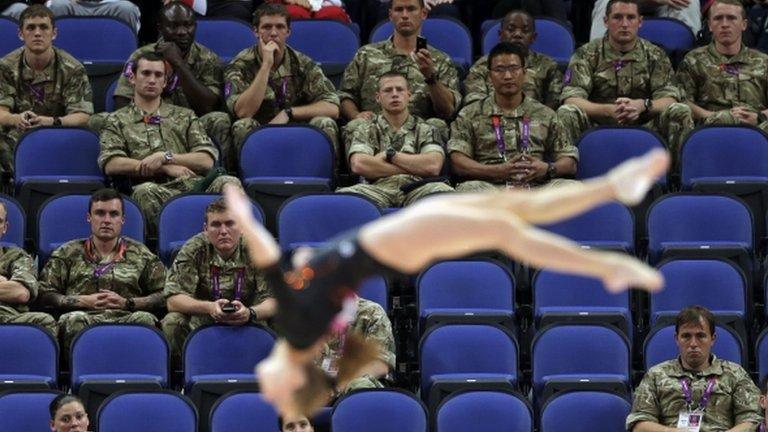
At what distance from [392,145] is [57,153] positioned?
2.11m

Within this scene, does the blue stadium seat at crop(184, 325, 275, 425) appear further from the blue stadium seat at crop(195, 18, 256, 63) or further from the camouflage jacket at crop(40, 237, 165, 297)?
the blue stadium seat at crop(195, 18, 256, 63)

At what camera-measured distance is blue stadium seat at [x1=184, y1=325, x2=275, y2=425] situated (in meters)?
10.1

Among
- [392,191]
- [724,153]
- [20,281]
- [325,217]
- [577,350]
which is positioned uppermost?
[724,153]

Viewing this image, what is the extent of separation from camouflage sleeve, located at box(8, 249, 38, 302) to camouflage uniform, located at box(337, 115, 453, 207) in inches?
79.2

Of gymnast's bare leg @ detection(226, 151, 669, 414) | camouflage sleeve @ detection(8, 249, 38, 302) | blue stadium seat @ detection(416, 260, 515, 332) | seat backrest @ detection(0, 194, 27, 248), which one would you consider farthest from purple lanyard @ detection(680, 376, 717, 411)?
gymnast's bare leg @ detection(226, 151, 669, 414)

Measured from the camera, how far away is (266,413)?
9.73 m

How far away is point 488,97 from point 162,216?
7.74 ft

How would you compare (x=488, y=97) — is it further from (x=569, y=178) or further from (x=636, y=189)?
(x=636, y=189)

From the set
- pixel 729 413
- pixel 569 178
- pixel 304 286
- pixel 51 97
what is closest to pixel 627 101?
pixel 569 178

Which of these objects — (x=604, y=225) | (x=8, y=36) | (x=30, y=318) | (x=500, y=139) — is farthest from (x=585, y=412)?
(x=8, y=36)

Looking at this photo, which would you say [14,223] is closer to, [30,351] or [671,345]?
[30,351]

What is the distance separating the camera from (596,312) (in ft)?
34.7

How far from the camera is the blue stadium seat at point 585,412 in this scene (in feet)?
32.2

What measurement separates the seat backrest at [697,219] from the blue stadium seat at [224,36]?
3404 mm
